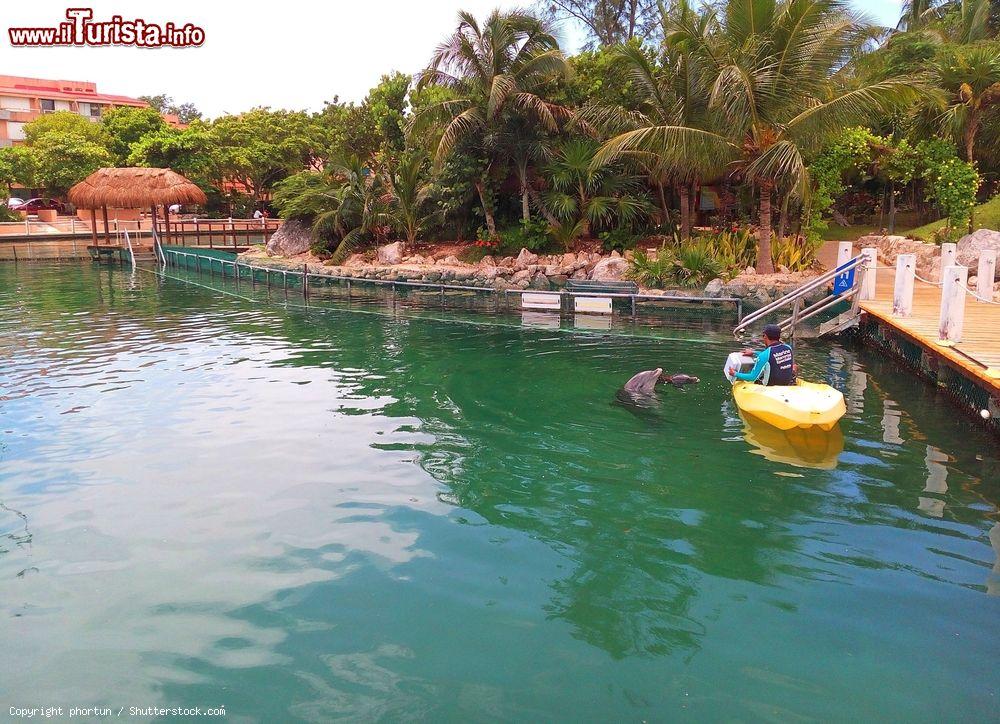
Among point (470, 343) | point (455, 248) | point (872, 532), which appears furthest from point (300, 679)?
point (455, 248)

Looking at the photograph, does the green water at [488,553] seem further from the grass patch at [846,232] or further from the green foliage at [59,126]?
the green foliage at [59,126]

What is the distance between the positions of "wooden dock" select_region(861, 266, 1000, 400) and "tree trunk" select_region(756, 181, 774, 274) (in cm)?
369

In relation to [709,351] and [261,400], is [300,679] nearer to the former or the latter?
[261,400]

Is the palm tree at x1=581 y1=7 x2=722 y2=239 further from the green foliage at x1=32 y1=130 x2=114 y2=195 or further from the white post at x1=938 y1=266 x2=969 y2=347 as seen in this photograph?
the green foliage at x1=32 y1=130 x2=114 y2=195

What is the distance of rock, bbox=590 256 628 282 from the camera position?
71.7ft

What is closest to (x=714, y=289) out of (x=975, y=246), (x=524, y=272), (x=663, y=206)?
(x=975, y=246)

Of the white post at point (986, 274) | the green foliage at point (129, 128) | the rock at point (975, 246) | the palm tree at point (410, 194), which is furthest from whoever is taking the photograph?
the green foliage at point (129, 128)

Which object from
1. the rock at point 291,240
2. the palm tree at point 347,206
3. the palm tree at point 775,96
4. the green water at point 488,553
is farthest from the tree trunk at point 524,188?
the green water at point 488,553

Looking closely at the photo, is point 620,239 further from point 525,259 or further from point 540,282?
point 540,282

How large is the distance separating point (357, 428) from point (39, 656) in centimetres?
508

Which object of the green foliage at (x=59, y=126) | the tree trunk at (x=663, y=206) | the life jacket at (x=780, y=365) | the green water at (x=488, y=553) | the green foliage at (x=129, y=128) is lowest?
the green water at (x=488, y=553)

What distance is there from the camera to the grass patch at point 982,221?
21234 millimetres

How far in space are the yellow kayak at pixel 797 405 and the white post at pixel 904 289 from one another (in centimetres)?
452

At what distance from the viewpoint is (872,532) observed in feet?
22.0
